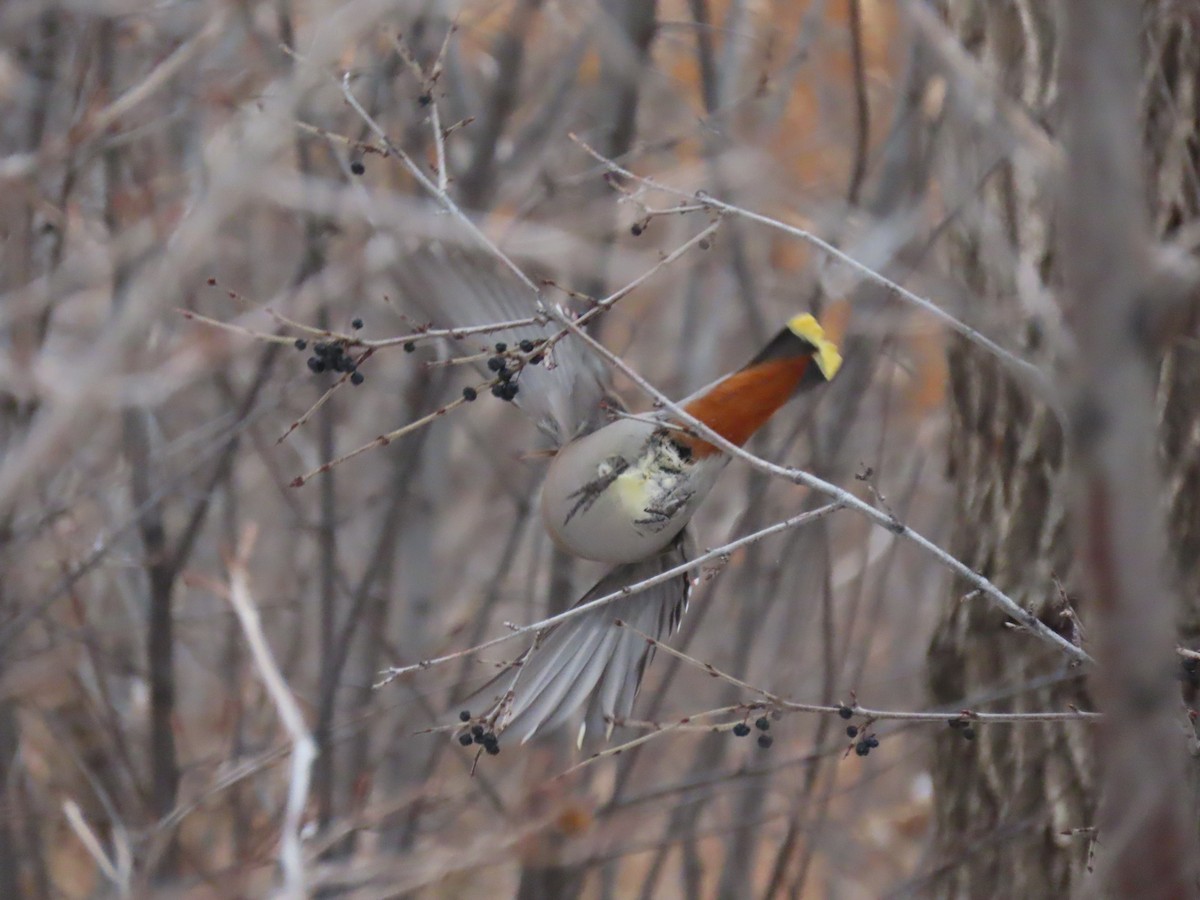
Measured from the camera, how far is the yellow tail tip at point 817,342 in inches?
105

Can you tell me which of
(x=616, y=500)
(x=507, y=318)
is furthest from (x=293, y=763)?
(x=507, y=318)

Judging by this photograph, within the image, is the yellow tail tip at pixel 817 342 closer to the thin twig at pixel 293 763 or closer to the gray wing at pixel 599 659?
the gray wing at pixel 599 659

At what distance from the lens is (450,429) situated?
4816 millimetres

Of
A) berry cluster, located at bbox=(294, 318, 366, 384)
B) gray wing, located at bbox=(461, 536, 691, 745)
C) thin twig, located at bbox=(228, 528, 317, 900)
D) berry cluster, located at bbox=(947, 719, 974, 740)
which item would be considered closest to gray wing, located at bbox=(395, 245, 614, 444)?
gray wing, located at bbox=(461, 536, 691, 745)

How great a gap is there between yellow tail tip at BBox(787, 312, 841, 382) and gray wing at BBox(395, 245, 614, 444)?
38 centimetres

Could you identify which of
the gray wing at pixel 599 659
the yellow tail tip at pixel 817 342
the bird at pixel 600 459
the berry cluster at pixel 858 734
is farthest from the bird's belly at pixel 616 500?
the berry cluster at pixel 858 734

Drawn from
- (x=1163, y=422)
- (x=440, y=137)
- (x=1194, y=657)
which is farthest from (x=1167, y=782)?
(x=1163, y=422)

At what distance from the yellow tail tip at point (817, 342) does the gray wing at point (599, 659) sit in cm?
47

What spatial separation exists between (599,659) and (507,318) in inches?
26.1

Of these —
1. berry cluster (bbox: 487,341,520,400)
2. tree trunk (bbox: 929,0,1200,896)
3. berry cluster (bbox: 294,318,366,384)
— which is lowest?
tree trunk (bbox: 929,0,1200,896)

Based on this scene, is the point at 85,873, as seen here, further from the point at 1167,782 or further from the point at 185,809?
the point at 1167,782

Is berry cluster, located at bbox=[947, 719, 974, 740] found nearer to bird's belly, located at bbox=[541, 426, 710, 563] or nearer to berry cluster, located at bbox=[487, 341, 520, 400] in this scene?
bird's belly, located at bbox=[541, 426, 710, 563]

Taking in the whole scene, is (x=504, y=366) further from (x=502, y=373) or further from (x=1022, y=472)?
(x=1022, y=472)

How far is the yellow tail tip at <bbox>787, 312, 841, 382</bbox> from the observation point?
2656 mm
